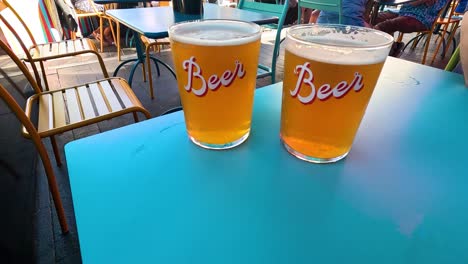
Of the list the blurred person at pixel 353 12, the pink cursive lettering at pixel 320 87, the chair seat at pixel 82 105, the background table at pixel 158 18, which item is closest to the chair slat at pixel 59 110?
the chair seat at pixel 82 105

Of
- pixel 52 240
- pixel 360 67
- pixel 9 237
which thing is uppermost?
pixel 360 67

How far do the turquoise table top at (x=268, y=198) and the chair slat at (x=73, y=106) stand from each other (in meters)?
0.82

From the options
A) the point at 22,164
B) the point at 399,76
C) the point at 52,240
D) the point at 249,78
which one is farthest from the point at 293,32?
the point at 22,164

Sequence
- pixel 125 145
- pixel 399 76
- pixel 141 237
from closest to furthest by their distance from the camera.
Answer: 1. pixel 141 237
2. pixel 125 145
3. pixel 399 76

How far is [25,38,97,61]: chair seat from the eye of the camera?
1677 mm

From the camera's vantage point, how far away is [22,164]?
1.17m

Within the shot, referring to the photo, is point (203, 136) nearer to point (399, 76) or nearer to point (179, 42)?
point (179, 42)

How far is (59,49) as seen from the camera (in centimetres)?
181

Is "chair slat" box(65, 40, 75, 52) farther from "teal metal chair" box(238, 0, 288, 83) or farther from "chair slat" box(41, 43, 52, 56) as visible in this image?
"teal metal chair" box(238, 0, 288, 83)

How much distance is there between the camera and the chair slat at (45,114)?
99 cm

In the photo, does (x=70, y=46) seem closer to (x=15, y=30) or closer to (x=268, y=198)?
(x=15, y=30)

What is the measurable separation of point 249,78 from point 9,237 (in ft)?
3.24

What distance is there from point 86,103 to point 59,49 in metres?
0.95

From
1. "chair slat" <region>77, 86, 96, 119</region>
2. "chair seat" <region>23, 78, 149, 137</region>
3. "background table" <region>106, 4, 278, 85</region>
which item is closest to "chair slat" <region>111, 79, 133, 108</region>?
"chair seat" <region>23, 78, 149, 137</region>
